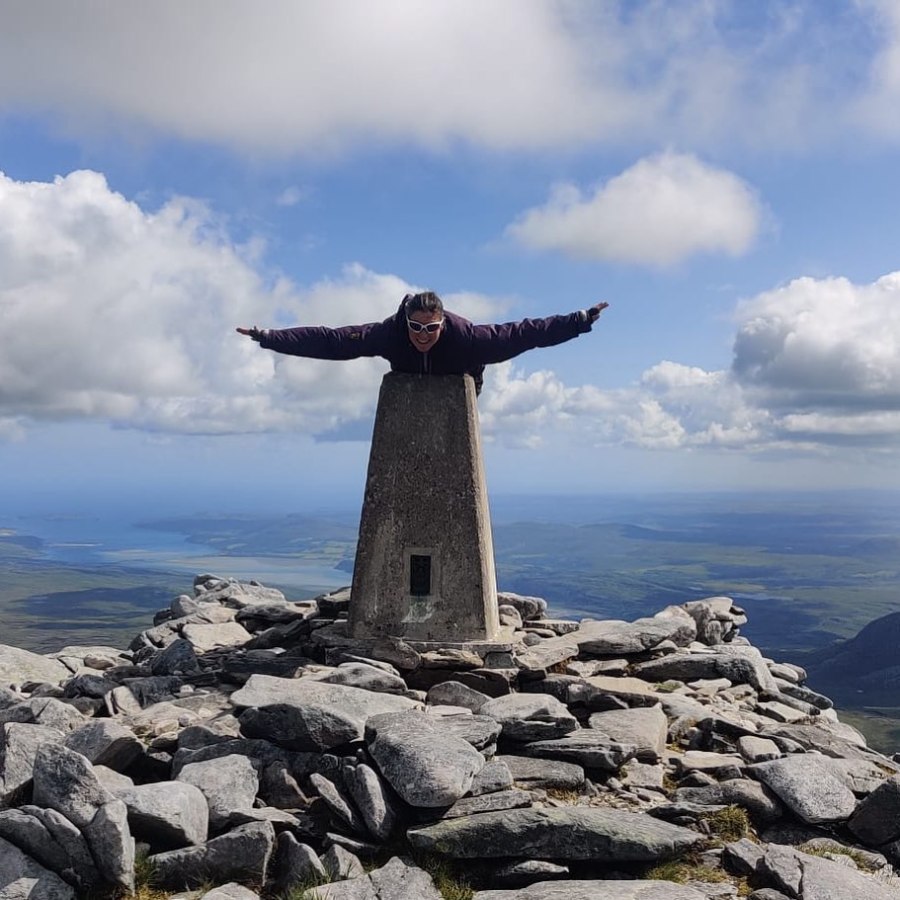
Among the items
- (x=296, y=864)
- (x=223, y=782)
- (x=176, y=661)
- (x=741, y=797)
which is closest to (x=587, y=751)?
(x=741, y=797)

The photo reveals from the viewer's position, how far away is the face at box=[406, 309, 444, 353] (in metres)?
13.2

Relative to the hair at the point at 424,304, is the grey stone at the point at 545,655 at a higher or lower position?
lower

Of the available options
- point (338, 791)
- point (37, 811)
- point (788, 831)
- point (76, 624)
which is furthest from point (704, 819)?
point (76, 624)

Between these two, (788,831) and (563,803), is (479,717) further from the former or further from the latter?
(788,831)

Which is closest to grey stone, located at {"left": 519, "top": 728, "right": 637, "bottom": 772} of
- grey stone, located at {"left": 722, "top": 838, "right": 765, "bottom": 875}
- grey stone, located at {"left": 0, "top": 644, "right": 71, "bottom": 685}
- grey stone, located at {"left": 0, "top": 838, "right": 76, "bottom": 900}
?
grey stone, located at {"left": 722, "top": 838, "right": 765, "bottom": 875}

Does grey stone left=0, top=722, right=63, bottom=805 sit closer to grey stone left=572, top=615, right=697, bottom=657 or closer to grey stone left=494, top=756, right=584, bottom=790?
grey stone left=494, top=756, right=584, bottom=790

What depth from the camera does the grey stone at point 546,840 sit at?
736 centimetres

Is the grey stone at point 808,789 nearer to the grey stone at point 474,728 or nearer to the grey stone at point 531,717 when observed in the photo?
the grey stone at point 531,717

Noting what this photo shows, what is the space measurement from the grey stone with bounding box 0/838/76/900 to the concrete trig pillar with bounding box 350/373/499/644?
21.9 feet

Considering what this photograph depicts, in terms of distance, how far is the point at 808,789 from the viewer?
28.2ft

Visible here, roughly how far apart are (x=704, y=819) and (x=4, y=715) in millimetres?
8237

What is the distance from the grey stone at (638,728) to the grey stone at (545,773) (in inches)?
34.5

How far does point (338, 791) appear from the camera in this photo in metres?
8.09

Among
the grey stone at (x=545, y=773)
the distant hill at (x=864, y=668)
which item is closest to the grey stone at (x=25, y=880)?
the grey stone at (x=545, y=773)
